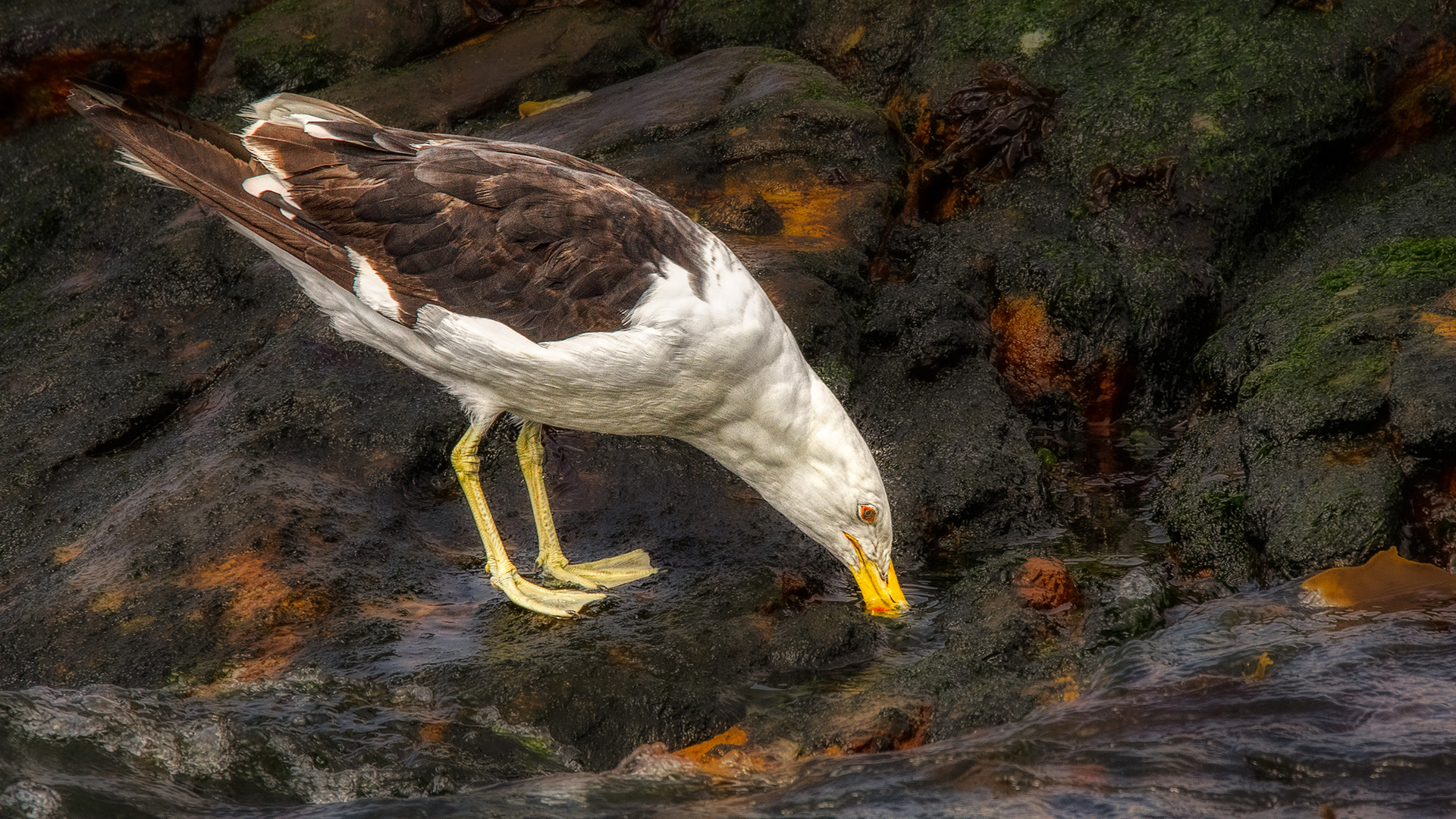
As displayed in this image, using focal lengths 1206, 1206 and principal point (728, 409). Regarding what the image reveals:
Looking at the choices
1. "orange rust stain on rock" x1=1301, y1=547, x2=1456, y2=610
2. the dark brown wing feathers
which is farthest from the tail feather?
"orange rust stain on rock" x1=1301, y1=547, x2=1456, y2=610

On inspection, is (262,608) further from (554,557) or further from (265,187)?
(265,187)

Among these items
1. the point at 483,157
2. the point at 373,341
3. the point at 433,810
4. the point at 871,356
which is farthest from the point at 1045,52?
the point at 433,810

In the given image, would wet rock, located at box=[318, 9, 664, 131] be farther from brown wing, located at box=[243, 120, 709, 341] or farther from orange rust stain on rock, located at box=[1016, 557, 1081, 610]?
orange rust stain on rock, located at box=[1016, 557, 1081, 610]

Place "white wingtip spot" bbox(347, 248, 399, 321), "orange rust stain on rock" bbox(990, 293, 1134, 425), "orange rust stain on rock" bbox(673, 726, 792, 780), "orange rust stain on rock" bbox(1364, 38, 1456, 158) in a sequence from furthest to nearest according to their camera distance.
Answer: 1. "orange rust stain on rock" bbox(1364, 38, 1456, 158)
2. "orange rust stain on rock" bbox(990, 293, 1134, 425)
3. "white wingtip spot" bbox(347, 248, 399, 321)
4. "orange rust stain on rock" bbox(673, 726, 792, 780)

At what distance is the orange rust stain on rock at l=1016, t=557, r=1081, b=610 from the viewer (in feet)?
15.2

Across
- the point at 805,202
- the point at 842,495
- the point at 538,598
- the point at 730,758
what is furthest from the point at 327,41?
the point at 730,758

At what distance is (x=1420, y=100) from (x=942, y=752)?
606 centimetres

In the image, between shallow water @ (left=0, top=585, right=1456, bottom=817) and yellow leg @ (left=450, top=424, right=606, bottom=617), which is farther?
yellow leg @ (left=450, top=424, right=606, bottom=617)

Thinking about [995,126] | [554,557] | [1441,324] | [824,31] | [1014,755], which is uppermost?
[824,31]

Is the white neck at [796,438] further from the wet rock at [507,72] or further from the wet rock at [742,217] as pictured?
the wet rock at [507,72]

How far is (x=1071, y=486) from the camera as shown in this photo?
6020 mm

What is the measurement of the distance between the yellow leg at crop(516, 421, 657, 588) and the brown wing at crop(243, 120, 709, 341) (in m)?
0.74

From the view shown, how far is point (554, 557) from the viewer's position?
5387 millimetres

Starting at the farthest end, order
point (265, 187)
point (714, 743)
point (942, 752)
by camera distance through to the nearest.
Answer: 1. point (265, 187)
2. point (714, 743)
3. point (942, 752)
